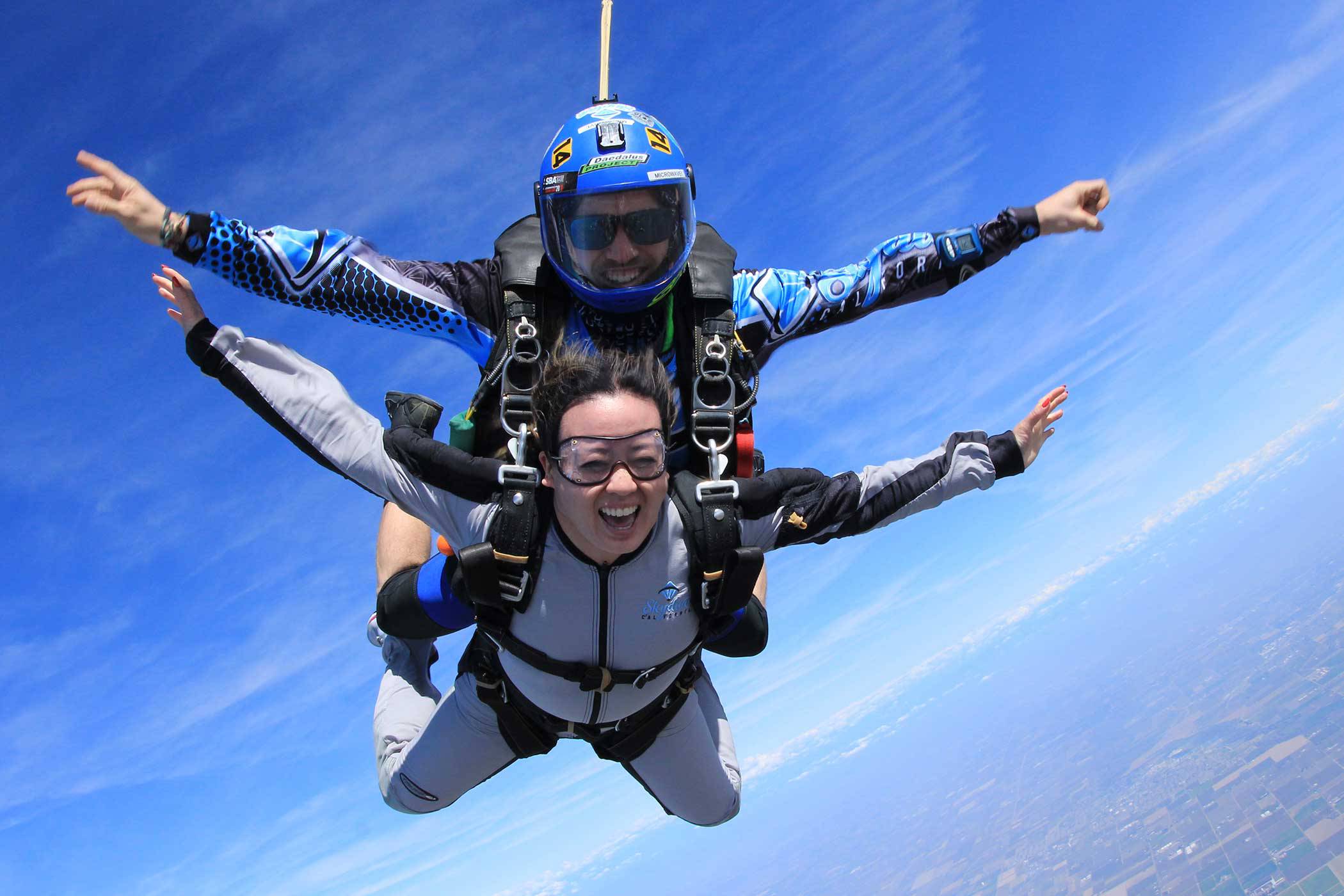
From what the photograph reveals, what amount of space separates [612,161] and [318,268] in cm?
119

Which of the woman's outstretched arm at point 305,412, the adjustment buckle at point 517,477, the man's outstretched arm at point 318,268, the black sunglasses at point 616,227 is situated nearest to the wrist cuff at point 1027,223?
the black sunglasses at point 616,227

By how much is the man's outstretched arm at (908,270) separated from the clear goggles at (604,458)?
44.1 inches

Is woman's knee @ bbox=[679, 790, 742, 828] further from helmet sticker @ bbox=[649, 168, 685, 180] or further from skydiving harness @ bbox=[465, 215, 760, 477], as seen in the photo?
helmet sticker @ bbox=[649, 168, 685, 180]

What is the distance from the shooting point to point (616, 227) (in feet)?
10.1

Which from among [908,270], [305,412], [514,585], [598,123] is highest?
[598,123]

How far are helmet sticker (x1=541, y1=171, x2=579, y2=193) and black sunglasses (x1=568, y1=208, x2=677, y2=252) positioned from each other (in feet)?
0.39

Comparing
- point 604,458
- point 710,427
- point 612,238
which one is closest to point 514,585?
point 604,458

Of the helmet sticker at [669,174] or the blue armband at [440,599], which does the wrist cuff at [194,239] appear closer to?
the blue armband at [440,599]

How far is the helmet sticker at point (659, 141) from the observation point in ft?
10.5

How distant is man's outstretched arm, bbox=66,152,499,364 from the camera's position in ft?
9.39

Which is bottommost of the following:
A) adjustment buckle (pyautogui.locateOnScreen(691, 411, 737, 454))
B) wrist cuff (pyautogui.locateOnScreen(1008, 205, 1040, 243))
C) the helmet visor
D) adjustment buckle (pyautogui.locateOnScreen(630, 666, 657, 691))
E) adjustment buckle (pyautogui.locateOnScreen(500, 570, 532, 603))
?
adjustment buckle (pyautogui.locateOnScreen(630, 666, 657, 691))

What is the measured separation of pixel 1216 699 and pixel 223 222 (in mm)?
193544

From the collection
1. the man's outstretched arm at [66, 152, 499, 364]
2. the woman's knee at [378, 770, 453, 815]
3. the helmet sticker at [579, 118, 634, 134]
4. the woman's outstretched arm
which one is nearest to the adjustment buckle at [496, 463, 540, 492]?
the woman's outstretched arm

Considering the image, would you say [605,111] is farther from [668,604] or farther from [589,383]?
[668,604]
